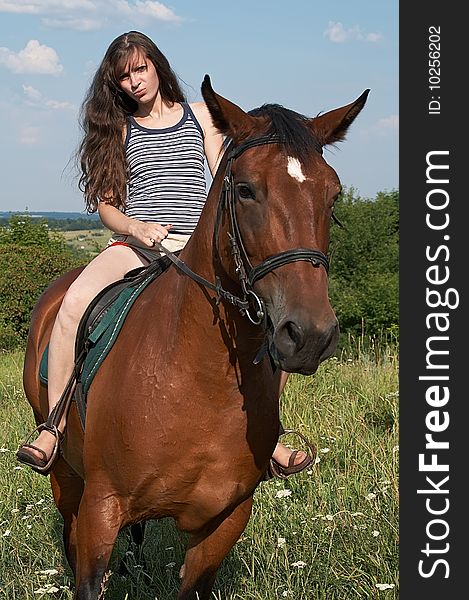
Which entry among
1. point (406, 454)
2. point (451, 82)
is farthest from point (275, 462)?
point (451, 82)

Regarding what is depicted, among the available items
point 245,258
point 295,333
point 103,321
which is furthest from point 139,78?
point 295,333

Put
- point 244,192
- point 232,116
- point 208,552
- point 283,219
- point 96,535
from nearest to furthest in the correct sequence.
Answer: point 283,219, point 244,192, point 232,116, point 96,535, point 208,552

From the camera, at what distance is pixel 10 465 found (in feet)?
22.4

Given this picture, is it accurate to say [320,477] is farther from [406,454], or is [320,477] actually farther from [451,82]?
[451,82]

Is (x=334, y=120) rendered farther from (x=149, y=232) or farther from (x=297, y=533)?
(x=297, y=533)

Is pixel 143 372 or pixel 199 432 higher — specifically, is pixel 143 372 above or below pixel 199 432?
above

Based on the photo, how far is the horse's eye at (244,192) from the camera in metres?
2.99

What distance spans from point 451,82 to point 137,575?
324 cm

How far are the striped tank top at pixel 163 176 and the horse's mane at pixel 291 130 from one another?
1.30m

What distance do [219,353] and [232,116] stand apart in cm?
95

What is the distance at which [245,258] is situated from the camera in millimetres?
3039

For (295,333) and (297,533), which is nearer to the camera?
(295,333)

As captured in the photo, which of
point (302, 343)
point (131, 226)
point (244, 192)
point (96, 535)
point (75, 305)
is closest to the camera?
point (302, 343)

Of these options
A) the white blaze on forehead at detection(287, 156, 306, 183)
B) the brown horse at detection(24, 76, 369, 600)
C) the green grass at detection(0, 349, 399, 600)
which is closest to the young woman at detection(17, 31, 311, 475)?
the brown horse at detection(24, 76, 369, 600)
